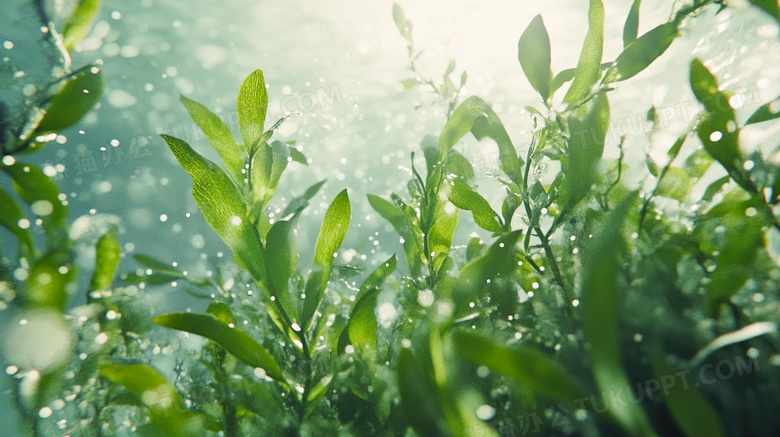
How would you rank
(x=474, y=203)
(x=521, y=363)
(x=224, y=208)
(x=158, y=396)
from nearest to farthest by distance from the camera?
(x=521, y=363), (x=158, y=396), (x=224, y=208), (x=474, y=203)

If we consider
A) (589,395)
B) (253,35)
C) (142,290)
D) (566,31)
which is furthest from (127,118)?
(589,395)

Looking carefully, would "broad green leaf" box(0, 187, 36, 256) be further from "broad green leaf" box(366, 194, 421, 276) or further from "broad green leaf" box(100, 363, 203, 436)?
"broad green leaf" box(366, 194, 421, 276)

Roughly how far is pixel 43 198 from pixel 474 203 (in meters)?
0.64

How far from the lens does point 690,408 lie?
0.25m

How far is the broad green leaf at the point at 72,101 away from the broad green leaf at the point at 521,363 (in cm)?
65

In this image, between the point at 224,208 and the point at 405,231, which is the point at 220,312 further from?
the point at 405,231

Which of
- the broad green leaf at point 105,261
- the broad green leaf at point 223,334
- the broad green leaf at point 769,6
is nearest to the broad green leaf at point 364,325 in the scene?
the broad green leaf at point 223,334

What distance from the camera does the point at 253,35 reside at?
19.7 feet

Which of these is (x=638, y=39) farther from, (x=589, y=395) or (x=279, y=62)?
(x=279, y=62)

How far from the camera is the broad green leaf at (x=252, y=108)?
52cm

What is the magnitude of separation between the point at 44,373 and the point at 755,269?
718 millimetres

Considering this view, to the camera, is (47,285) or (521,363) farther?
(47,285)

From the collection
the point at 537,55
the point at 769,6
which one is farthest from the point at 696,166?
the point at 537,55

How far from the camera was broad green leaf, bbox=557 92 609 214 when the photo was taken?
49cm
